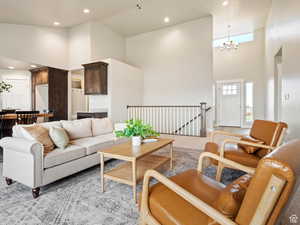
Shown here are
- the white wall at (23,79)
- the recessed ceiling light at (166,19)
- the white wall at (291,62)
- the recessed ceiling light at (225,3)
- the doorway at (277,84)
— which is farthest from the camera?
the white wall at (23,79)

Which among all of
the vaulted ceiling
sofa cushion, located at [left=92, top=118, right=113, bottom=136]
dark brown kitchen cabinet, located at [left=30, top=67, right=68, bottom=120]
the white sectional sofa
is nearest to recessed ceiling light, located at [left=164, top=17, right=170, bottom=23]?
the vaulted ceiling

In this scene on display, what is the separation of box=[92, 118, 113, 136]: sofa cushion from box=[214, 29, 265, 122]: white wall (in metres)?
6.43

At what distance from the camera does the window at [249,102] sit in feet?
23.9

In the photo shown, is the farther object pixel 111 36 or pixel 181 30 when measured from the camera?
pixel 111 36

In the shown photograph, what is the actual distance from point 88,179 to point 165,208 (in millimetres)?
1588

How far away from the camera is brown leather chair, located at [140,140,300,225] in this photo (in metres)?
0.57

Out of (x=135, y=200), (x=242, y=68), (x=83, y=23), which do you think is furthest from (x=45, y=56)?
(x=242, y=68)

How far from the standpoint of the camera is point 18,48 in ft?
16.1

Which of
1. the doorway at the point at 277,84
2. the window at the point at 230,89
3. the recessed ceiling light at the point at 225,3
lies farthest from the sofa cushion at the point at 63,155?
the window at the point at 230,89

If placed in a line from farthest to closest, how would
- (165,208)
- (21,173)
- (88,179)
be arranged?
(88,179), (21,173), (165,208)

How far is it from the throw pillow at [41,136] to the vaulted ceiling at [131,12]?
12.8ft

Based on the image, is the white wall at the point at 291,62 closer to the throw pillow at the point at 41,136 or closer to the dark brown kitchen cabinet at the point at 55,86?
the throw pillow at the point at 41,136

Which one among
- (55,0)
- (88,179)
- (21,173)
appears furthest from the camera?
(55,0)

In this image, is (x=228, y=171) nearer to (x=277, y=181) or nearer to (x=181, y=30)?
(x=277, y=181)
